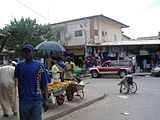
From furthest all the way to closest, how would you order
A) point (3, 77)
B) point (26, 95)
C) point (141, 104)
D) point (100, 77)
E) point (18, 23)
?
point (18, 23), point (100, 77), point (141, 104), point (3, 77), point (26, 95)

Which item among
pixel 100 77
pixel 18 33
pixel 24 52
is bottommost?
pixel 100 77

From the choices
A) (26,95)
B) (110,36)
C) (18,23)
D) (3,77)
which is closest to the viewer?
(26,95)

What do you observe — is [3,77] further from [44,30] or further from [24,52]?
[44,30]

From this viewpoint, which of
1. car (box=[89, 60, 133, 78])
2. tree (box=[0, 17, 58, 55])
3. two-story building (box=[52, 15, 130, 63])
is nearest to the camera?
car (box=[89, 60, 133, 78])

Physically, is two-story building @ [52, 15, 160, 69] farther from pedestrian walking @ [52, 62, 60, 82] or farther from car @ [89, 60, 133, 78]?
pedestrian walking @ [52, 62, 60, 82]

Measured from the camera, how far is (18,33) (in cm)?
3719

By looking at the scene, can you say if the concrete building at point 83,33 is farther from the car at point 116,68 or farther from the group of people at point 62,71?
the group of people at point 62,71

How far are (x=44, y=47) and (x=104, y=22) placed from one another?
29576 millimetres

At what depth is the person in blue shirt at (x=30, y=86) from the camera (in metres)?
5.54

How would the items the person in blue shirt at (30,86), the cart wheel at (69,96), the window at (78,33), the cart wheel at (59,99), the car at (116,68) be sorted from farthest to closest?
the window at (78,33), the car at (116,68), the cart wheel at (69,96), the cart wheel at (59,99), the person in blue shirt at (30,86)

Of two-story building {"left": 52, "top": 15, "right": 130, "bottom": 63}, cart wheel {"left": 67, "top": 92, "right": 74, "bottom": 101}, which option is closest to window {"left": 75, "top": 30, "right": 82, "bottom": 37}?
two-story building {"left": 52, "top": 15, "right": 130, "bottom": 63}

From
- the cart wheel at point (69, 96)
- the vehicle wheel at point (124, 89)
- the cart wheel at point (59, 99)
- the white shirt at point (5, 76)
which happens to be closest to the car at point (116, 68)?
the vehicle wheel at point (124, 89)

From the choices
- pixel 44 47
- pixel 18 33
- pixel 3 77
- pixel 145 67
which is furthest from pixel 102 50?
pixel 3 77

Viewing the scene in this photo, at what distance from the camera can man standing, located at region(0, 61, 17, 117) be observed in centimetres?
955
